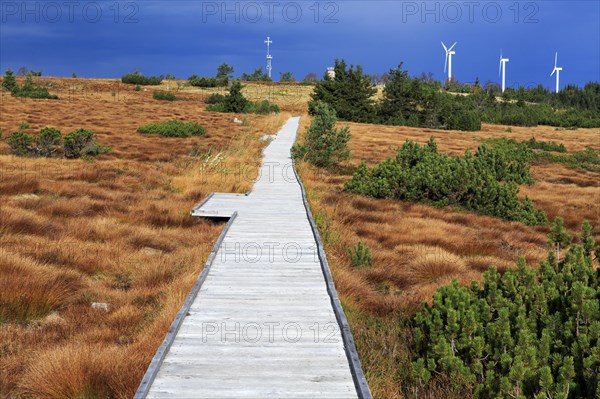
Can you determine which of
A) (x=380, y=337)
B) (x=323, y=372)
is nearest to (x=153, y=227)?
(x=380, y=337)

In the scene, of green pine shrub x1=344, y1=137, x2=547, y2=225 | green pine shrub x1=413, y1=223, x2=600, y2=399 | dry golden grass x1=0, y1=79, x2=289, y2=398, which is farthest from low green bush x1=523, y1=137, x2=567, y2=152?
green pine shrub x1=413, y1=223, x2=600, y2=399

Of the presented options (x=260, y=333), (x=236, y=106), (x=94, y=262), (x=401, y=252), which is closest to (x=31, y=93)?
(x=236, y=106)

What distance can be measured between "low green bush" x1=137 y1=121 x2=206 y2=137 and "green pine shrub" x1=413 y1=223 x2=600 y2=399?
2709 centimetres

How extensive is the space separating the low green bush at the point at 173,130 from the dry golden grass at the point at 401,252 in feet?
44.4

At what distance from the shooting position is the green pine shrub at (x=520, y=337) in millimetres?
3863

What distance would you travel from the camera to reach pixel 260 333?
4.73m

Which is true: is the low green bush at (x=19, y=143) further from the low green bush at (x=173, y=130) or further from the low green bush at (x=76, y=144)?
the low green bush at (x=173, y=130)

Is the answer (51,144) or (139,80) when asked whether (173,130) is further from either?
(139,80)

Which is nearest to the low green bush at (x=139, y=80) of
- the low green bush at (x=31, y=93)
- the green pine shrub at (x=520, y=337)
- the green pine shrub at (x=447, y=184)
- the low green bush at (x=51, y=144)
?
the low green bush at (x=31, y=93)

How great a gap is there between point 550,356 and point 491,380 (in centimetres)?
57

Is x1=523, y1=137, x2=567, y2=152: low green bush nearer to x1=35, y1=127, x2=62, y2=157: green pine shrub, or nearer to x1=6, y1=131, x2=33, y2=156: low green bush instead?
x1=35, y1=127, x2=62, y2=157: green pine shrub

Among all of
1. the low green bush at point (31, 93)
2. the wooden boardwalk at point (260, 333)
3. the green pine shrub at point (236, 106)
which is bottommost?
the wooden boardwalk at point (260, 333)

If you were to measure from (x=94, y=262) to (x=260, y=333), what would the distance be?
4024mm

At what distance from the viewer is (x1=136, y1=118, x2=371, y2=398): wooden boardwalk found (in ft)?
12.4
